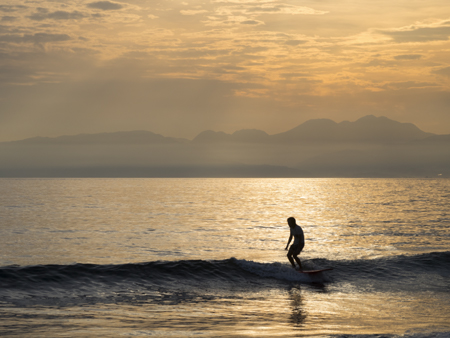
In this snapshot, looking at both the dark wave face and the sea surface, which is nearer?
the sea surface

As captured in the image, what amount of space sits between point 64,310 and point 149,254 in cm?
1285

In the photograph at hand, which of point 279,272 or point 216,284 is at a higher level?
→ point 279,272

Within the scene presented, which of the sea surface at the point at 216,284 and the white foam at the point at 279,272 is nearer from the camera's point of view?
the sea surface at the point at 216,284

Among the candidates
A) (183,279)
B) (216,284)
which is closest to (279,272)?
(216,284)

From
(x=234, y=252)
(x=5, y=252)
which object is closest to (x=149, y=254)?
(x=234, y=252)

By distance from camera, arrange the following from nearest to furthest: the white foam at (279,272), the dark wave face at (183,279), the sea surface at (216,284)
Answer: the sea surface at (216,284) < the dark wave face at (183,279) < the white foam at (279,272)

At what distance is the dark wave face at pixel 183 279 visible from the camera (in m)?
16.6

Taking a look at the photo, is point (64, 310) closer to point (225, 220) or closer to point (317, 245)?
point (317, 245)

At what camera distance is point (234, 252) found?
27.8m

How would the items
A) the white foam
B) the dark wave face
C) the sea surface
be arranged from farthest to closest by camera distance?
1. the white foam
2. the dark wave face
3. the sea surface

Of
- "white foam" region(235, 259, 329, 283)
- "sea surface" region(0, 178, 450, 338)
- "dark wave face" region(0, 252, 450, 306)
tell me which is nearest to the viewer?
"sea surface" region(0, 178, 450, 338)

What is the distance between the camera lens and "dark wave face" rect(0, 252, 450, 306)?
54.5ft

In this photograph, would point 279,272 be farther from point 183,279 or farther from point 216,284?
point 183,279

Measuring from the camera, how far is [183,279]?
20.2m
